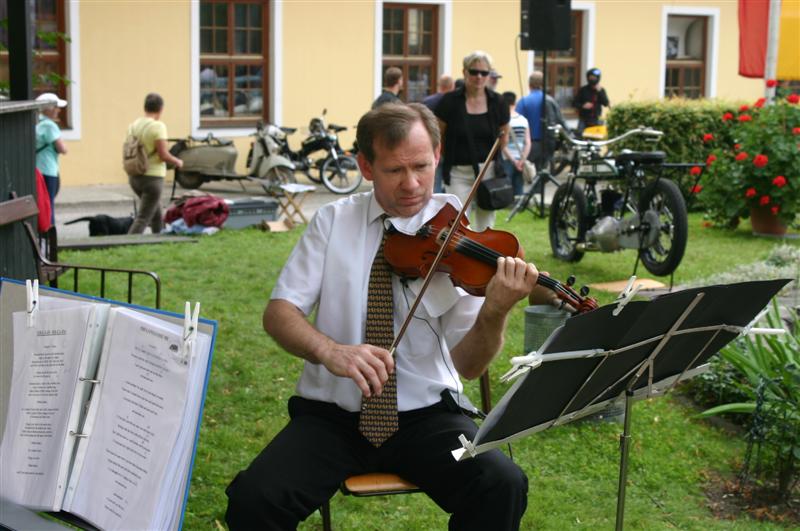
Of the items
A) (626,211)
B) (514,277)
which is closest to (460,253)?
(514,277)

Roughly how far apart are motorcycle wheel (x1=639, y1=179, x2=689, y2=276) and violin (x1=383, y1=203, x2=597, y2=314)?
16.4ft

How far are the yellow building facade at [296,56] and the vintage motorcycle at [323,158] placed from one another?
97cm

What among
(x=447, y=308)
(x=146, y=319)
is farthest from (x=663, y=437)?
(x=146, y=319)

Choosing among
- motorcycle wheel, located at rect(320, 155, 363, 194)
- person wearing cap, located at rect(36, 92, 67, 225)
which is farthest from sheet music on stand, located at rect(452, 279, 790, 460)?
motorcycle wheel, located at rect(320, 155, 363, 194)

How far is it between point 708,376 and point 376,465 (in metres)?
2.72

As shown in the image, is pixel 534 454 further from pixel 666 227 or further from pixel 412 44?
pixel 412 44

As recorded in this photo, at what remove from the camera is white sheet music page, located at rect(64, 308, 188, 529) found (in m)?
2.24

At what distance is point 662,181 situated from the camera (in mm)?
8000

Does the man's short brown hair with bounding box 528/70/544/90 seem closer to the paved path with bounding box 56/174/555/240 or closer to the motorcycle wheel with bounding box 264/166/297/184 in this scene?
the paved path with bounding box 56/174/555/240

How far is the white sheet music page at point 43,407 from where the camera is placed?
94.0 inches

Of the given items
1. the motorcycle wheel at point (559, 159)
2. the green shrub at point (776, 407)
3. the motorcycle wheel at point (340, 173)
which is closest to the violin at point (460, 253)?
the green shrub at point (776, 407)

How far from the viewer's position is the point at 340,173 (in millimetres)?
15789

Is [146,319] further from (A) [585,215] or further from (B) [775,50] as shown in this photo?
(B) [775,50]

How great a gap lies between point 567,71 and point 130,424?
19024 mm
